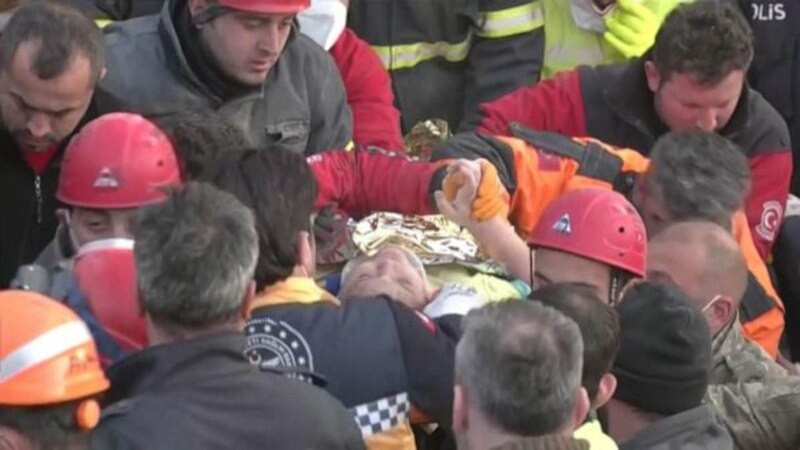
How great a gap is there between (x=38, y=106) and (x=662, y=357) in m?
1.82

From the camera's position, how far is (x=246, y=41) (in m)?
5.31

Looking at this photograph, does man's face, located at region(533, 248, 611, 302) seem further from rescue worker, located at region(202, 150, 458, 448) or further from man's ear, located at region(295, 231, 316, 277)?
man's ear, located at region(295, 231, 316, 277)

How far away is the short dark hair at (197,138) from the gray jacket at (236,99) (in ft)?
1.58

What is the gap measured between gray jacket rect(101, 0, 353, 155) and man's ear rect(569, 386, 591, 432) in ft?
5.90

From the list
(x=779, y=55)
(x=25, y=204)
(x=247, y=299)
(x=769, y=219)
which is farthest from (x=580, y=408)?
(x=779, y=55)

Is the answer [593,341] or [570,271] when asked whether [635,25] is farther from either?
[593,341]

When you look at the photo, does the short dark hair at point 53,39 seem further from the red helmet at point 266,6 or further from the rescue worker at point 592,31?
the rescue worker at point 592,31

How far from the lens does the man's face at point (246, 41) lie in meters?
5.30

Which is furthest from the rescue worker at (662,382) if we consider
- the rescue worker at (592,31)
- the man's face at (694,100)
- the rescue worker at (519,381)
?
the rescue worker at (592,31)

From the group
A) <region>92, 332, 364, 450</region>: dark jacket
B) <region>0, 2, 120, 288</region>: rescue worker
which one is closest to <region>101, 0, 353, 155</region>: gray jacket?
<region>0, 2, 120, 288</region>: rescue worker

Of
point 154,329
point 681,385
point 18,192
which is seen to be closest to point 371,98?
point 18,192

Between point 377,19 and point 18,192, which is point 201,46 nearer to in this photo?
point 18,192

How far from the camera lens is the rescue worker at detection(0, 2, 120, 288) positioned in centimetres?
495

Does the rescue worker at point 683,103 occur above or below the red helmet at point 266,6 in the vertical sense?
below
